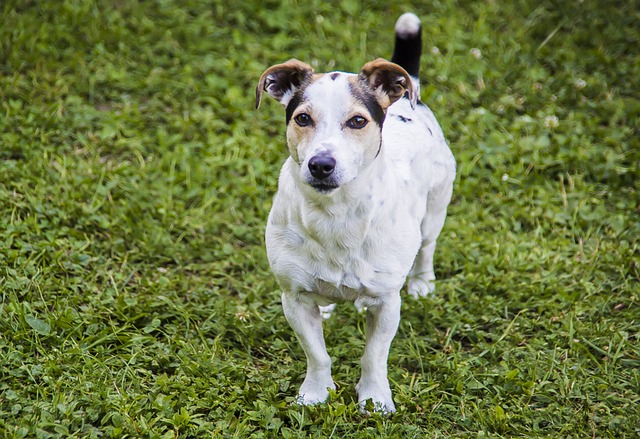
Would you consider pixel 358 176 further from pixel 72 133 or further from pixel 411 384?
pixel 72 133

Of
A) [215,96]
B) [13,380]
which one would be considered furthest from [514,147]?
[13,380]

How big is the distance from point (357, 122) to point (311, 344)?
4.07ft

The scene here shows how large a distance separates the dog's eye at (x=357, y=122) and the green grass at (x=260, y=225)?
1.51 meters

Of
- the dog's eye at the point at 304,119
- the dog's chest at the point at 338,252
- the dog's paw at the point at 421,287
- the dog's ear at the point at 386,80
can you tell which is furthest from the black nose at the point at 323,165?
the dog's paw at the point at 421,287

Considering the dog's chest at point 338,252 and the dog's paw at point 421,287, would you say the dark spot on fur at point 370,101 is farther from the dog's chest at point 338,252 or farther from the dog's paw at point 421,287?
the dog's paw at point 421,287

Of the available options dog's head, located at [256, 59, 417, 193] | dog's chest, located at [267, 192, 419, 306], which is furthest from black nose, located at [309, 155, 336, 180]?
dog's chest, located at [267, 192, 419, 306]

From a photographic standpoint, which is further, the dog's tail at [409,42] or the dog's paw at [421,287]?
the dog's paw at [421,287]

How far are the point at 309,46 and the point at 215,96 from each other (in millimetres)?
1258

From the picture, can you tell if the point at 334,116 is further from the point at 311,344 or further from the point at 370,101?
the point at 311,344

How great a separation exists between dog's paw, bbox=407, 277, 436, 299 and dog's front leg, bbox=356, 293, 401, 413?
1107mm

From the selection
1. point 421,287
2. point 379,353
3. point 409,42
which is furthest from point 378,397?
point 409,42

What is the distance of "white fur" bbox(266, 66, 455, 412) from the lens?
3.69m

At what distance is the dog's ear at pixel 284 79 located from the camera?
3873 mm

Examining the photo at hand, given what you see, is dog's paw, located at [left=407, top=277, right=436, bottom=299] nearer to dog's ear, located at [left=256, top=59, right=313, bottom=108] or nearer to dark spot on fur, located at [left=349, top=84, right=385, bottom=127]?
dark spot on fur, located at [left=349, top=84, right=385, bottom=127]
